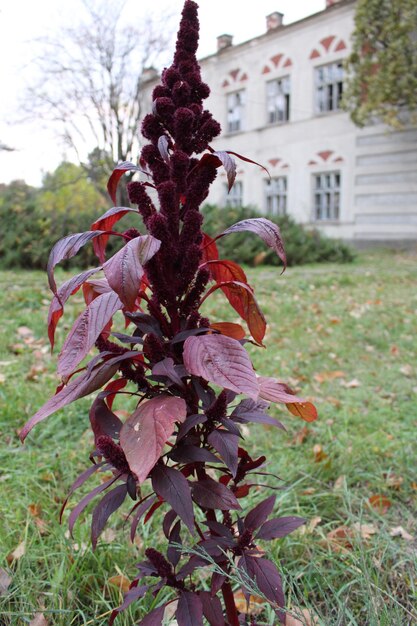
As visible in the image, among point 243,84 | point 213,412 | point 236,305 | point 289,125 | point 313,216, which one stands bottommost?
point 313,216

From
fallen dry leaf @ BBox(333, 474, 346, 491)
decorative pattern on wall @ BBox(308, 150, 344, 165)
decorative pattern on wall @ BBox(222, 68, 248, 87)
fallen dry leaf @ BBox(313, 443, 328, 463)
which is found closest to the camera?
fallen dry leaf @ BBox(333, 474, 346, 491)

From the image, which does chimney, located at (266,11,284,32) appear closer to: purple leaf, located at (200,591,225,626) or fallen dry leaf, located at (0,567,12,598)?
fallen dry leaf, located at (0,567,12,598)

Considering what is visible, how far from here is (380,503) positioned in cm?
180

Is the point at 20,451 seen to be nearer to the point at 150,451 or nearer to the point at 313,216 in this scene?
the point at 150,451

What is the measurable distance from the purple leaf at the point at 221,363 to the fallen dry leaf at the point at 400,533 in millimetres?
1250

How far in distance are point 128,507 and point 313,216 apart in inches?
577

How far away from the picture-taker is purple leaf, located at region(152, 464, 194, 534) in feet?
2.44

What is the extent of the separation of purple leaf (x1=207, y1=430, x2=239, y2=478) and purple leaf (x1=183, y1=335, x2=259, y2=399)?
15 cm

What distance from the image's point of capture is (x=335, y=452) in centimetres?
222

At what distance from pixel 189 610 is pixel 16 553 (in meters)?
0.78

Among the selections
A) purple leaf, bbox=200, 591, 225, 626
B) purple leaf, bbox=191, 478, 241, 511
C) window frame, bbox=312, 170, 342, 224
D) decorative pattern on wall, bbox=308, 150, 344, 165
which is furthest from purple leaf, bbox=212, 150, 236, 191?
decorative pattern on wall, bbox=308, 150, 344, 165

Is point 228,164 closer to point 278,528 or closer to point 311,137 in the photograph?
point 278,528

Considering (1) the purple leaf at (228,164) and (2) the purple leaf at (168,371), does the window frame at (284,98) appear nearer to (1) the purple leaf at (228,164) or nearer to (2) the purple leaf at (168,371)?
(1) the purple leaf at (228,164)

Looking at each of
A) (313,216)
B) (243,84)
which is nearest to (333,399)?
(313,216)
